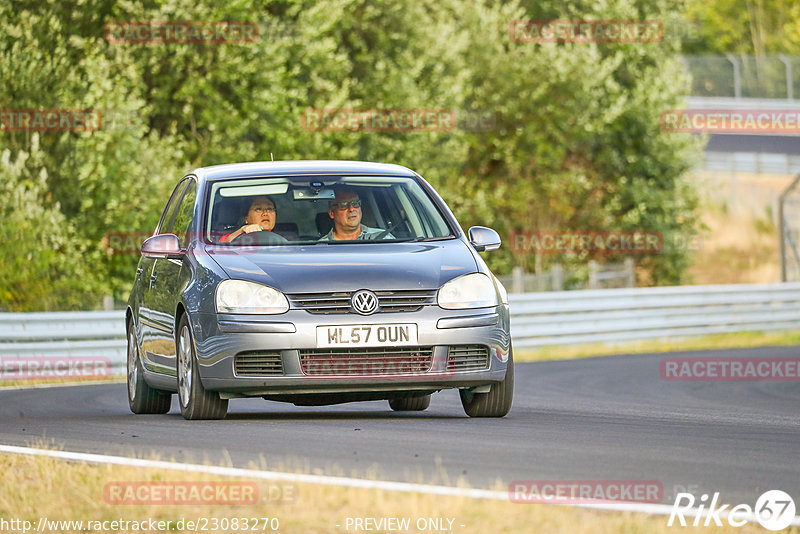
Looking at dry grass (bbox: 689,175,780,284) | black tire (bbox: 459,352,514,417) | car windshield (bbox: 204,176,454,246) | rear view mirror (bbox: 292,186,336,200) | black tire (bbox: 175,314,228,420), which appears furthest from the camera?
dry grass (bbox: 689,175,780,284)

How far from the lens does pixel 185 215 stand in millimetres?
10680

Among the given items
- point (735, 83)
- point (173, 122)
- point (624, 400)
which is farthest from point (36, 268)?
point (735, 83)

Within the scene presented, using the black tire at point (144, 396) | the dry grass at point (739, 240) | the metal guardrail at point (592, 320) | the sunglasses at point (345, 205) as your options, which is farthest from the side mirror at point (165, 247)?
the dry grass at point (739, 240)

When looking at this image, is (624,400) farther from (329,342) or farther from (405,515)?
(405,515)

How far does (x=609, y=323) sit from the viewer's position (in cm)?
2608

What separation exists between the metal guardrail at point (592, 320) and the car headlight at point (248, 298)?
951 centimetres

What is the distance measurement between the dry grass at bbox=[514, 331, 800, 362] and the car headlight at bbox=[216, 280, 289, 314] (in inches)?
548

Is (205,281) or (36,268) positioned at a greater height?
(205,281)

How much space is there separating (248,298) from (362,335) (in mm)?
692

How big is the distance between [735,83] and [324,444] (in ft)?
128

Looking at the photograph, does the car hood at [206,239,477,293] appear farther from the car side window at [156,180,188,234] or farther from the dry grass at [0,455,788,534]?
the dry grass at [0,455,788,534]

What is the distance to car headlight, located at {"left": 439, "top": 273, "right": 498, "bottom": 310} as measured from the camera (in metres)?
9.29

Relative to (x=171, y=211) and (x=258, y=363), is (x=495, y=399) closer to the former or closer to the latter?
(x=258, y=363)

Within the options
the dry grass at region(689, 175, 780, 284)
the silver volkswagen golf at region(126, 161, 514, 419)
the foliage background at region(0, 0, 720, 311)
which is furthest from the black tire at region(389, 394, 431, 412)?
the dry grass at region(689, 175, 780, 284)
